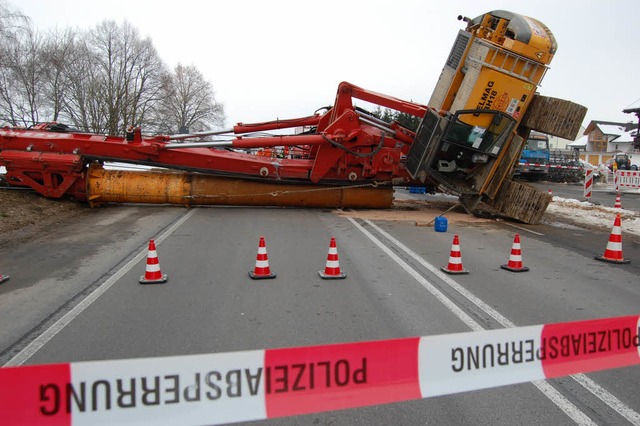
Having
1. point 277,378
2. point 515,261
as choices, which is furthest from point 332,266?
point 277,378

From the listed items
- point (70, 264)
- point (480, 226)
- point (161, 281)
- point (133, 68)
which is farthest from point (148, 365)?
point (133, 68)

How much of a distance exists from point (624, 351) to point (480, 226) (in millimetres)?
8718

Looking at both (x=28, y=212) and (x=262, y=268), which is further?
(x=28, y=212)

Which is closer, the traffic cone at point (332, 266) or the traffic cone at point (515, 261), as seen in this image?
the traffic cone at point (332, 266)

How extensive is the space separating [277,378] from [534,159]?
103ft

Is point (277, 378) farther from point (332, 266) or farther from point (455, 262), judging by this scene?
point (455, 262)

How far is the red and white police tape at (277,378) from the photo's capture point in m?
2.14

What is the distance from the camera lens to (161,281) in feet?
19.9

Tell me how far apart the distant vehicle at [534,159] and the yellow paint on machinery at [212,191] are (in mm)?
19513

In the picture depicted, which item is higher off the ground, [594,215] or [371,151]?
[371,151]

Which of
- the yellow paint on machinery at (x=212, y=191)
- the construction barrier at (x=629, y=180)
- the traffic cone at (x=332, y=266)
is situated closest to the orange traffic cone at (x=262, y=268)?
the traffic cone at (x=332, y=266)

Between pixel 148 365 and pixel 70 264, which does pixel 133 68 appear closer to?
pixel 70 264

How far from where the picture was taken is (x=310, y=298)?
18.4ft

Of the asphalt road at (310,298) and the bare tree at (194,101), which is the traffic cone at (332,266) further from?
the bare tree at (194,101)
